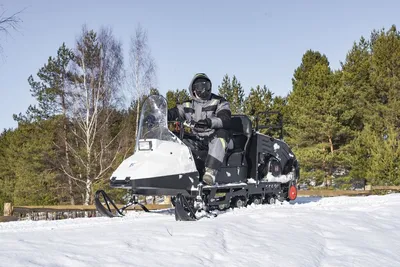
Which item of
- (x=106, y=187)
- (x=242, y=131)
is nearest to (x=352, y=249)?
(x=242, y=131)

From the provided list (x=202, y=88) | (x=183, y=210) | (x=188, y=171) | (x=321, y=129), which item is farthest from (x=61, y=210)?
(x=321, y=129)

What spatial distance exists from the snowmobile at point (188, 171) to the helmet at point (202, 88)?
54cm

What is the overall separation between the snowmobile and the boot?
0.24 feet

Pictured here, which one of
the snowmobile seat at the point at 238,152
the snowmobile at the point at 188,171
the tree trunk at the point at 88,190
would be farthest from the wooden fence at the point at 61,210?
the tree trunk at the point at 88,190

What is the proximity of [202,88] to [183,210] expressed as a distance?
2.10m

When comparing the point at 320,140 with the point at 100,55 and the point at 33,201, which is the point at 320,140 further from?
the point at 33,201

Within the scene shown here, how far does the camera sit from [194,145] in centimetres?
698

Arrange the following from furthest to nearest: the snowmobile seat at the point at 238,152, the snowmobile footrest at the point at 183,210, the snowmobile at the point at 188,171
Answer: the snowmobile seat at the point at 238,152 → the snowmobile at the point at 188,171 → the snowmobile footrest at the point at 183,210

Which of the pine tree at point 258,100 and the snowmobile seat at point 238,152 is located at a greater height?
the pine tree at point 258,100

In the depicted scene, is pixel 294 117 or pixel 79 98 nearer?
pixel 79 98

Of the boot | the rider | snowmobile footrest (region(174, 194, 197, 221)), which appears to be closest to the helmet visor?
the rider

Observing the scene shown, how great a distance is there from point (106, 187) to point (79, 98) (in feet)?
13.9

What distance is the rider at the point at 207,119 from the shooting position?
6551 mm

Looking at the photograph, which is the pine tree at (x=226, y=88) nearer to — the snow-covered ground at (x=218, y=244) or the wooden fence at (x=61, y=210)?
the wooden fence at (x=61, y=210)
